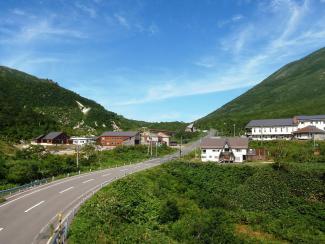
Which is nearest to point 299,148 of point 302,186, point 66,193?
point 302,186

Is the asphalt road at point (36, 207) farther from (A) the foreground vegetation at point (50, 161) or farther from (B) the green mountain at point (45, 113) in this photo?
(B) the green mountain at point (45, 113)

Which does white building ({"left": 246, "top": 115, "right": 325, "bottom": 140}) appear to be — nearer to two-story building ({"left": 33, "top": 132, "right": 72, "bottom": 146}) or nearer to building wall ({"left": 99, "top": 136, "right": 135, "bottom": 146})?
building wall ({"left": 99, "top": 136, "right": 135, "bottom": 146})

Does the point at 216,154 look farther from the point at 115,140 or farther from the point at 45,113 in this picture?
the point at 45,113

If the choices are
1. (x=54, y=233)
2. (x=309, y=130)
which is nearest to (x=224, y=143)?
(x=309, y=130)

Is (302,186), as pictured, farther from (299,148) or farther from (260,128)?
(260,128)

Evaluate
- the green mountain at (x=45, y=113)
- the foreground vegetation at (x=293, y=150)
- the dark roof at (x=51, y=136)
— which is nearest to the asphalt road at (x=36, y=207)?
the foreground vegetation at (x=293, y=150)
